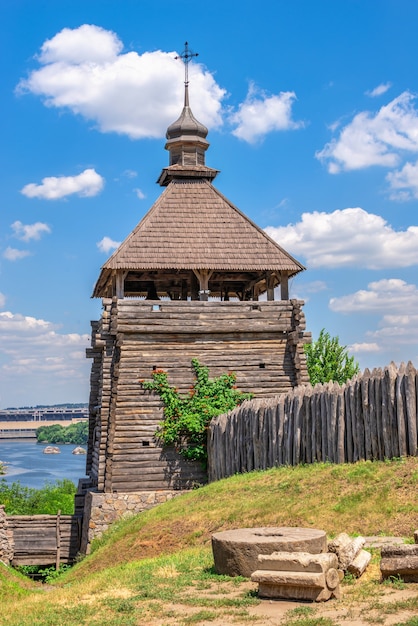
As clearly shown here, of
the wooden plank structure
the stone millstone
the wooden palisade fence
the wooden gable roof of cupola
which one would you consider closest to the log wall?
the wooden gable roof of cupola

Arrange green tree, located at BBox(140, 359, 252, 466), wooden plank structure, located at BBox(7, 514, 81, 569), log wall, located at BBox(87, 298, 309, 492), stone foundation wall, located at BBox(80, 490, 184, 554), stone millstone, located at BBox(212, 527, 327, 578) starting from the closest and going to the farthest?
1. stone millstone, located at BBox(212, 527, 327, 578)
2. stone foundation wall, located at BBox(80, 490, 184, 554)
3. log wall, located at BBox(87, 298, 309, 492)
4. green tree, located at BBox(140, 359, 252, 466)
5. wooden plank structure, located at BBox(7, 514, 81, 569)

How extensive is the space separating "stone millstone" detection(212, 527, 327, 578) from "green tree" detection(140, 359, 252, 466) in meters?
10.5

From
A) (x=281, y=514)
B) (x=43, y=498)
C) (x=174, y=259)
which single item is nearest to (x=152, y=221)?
(x=174, y=259)

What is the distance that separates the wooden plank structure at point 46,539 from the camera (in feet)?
77.2

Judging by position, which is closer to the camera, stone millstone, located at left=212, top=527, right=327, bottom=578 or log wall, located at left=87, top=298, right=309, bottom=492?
stone millstone, located at left=212, top=527, right=327, bottom=578

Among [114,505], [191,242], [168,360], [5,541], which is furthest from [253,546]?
[5,541]

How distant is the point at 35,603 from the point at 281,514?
4.79 metres

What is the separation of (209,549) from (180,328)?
9.34 metres

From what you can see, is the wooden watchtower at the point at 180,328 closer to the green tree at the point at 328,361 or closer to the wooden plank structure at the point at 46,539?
the wooden plank structure at the point at 46,539

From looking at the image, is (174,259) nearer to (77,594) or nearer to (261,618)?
(77,594)

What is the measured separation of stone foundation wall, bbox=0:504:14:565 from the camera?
22.8m

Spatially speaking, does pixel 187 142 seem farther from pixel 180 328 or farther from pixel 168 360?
pixel 168 360

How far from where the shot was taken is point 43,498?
120ft

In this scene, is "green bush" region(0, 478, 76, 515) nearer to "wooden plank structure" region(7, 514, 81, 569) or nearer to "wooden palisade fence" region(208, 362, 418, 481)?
"wooden plank structure" region(7, 514, 81, 569)
